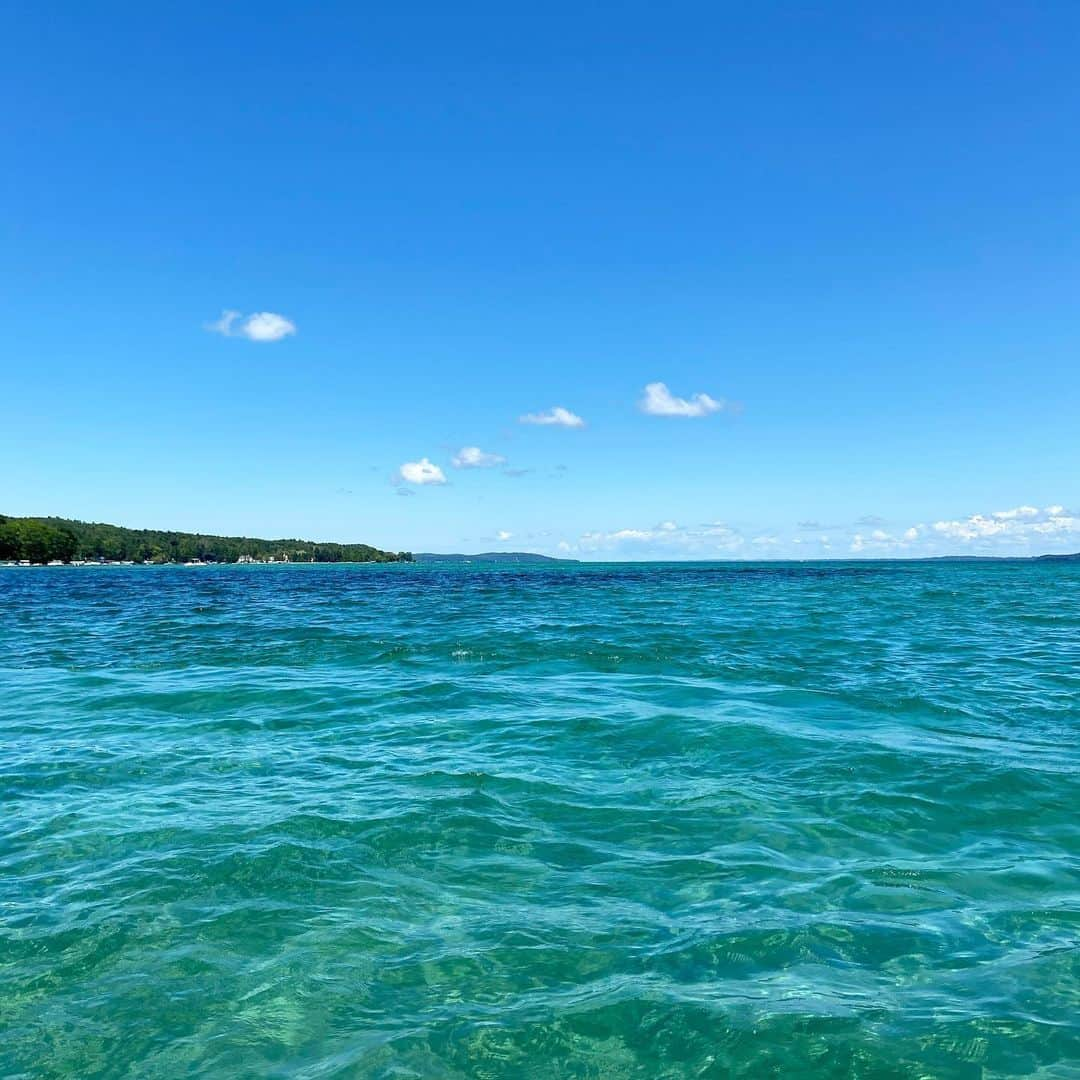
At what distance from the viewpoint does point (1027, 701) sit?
1411cm

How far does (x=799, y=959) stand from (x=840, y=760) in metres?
5.42

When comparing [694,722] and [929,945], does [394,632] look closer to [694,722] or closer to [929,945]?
[694,722]

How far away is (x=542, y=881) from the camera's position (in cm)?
668

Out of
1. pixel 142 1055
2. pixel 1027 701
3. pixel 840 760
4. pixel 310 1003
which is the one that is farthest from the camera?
pixel 1027 701

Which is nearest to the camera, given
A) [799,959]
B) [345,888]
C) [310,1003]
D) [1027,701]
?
[310,1003]

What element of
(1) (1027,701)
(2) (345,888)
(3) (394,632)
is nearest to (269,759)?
(2) (345,888)

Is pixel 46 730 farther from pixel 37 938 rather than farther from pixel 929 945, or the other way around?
pixel 929 945

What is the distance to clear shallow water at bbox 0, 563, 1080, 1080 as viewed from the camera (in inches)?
179

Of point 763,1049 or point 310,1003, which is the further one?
point 310,1003

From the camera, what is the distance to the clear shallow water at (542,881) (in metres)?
4.56

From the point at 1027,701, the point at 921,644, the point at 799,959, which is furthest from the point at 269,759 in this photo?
the point at 921,644

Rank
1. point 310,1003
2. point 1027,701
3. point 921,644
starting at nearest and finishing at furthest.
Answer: point 310,1003
point 1027,701
point 921,644

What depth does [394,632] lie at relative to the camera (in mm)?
26453

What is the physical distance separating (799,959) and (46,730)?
1206cm
